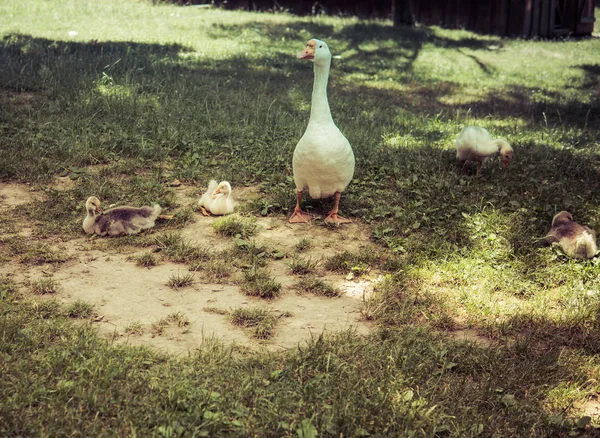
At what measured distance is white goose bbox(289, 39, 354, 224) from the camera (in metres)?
5.71

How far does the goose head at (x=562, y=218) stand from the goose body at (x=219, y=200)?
3.01m

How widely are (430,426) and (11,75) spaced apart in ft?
27.4

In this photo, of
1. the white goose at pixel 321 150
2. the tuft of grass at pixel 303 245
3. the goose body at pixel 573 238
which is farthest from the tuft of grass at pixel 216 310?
the goose body at pixel 573 238

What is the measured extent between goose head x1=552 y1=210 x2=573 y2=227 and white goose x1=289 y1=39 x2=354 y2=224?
1899mm

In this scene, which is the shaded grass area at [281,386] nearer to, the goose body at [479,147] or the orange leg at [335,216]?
the orange leg at [335,216]

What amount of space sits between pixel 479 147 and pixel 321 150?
2.18m

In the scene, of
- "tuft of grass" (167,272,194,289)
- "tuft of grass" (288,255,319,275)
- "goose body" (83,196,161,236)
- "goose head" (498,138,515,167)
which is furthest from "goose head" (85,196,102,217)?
"goose head" (498,138,515,167)

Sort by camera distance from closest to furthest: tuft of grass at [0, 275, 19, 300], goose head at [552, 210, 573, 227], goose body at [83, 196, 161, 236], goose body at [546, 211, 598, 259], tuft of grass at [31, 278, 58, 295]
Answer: tuft of grass at [0, 275, 19, 300], tuft of grass at [31, 278, 58, 295], goose body at [546, 211, 598, 259], goose body at [83, 196, 161, 236], goose head at [552, 210, 573, 227]

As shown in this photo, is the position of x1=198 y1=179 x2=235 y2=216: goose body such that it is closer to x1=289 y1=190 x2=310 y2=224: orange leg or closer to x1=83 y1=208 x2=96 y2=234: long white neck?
x1=289 y1=190 x2=310 y2=224: orange leg

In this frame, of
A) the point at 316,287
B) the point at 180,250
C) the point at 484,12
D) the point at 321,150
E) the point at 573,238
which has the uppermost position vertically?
the point at 484,12

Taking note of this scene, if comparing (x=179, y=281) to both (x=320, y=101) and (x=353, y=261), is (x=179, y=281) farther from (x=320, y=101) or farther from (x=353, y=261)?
(x=320, y=101)

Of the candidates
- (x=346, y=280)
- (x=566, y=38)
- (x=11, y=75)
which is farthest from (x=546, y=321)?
(x=566, y=38)

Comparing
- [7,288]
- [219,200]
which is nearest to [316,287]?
[219,200]

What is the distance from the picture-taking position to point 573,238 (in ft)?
17.6
